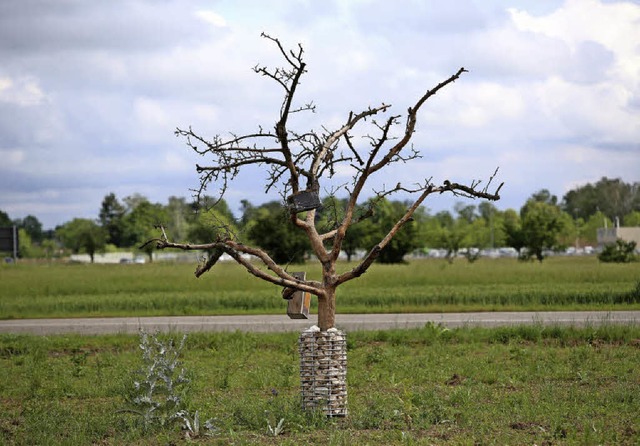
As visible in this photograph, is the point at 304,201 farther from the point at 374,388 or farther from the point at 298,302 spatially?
the point at 374,388

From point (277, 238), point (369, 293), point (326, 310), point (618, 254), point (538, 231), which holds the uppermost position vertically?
point (538, 231)

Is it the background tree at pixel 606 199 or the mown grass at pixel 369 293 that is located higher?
the background tree at pixel 606 199

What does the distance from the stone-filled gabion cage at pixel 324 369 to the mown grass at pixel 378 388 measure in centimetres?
19

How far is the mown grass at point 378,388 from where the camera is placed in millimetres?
8875

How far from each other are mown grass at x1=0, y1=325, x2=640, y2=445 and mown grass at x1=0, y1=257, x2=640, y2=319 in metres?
8.99

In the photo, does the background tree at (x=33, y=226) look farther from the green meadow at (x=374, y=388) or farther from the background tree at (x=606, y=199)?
the green meadow at (x=374, y=388)

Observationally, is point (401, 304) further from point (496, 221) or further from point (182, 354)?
point (496, 221)

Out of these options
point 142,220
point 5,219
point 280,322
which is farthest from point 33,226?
point 280,322

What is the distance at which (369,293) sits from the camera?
30516mm

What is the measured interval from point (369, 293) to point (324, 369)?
70.0ft

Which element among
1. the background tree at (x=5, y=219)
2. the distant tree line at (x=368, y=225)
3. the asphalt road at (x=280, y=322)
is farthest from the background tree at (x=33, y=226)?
the asphalt road at (x=280, y=322)

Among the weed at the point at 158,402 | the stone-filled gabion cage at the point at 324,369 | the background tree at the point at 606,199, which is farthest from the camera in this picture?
the background tree at the point at 606,199

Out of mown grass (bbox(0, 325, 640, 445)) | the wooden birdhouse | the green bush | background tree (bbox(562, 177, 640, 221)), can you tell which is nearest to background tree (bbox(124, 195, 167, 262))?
the green bush

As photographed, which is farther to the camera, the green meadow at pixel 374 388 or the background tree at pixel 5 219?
the background tree at pixel 5 219
